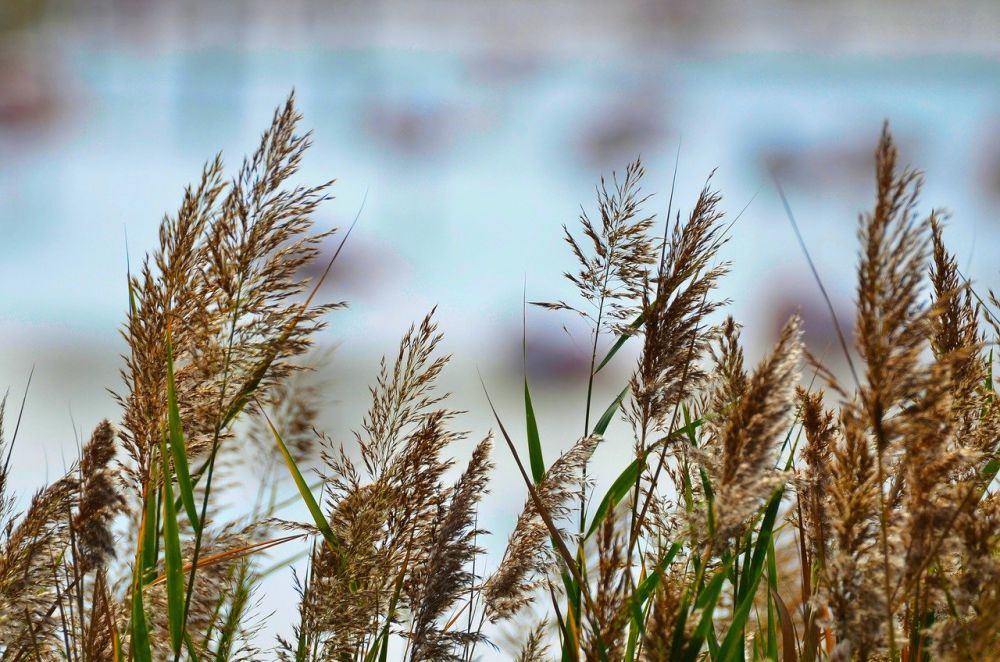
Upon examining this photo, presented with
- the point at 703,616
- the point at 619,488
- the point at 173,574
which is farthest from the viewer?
the point at 619,488

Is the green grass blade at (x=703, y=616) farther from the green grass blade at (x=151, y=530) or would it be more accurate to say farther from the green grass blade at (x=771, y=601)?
the green grass blade at (x=151, y=530)

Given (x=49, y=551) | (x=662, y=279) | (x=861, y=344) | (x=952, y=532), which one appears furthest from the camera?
(x=49, y=551)

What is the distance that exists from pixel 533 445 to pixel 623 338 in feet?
0.66

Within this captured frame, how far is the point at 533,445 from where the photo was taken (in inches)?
49.0

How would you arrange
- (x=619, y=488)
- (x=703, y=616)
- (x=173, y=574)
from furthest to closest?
(x=619, y=488) → (x=173, y=574) → (x=703, y=616)

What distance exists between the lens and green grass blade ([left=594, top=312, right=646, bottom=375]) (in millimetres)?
1275

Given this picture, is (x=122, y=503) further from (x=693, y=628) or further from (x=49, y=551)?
(x=693, y=628)

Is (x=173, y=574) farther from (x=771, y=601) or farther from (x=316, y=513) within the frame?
(x=771, y=601)

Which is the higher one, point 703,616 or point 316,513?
point 316,513

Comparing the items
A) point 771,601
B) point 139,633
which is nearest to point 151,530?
point 139,633

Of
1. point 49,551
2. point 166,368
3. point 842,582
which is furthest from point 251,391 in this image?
point 842,582

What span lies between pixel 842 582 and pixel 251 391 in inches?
30.2

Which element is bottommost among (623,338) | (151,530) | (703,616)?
(703,616)

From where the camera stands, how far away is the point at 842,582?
93cm
